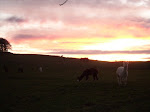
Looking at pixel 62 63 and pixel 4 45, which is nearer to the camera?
pixel 62 63

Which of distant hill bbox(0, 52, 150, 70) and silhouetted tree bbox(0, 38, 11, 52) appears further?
silhouetted tree bbox(0, 38, 11, 52)

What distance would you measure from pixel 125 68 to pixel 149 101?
730 cm

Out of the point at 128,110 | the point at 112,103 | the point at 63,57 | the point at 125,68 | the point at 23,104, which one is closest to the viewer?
the point at 128,110

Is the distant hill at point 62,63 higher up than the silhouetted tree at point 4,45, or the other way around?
the silhouetted tree at point 4,45

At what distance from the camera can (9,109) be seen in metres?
12.8

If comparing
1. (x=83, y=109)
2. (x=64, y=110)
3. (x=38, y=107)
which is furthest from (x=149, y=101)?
(x=38, y=107)

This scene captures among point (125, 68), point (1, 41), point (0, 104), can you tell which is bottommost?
point (0, 104)

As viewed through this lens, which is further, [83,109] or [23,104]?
[23,104]

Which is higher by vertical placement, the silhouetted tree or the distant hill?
the silhouetted tree

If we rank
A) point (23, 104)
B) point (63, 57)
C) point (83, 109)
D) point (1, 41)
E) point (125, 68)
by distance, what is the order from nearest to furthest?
point (83, 109)
point (23, 104)
point (125, 68)
point (63, 57)
point (1, 41)

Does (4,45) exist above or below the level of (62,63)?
above

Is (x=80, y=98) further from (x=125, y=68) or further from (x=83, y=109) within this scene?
(x=125, y=68)

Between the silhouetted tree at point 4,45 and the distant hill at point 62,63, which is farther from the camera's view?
the silhouetted tree at point 4,45

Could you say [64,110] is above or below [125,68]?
below
